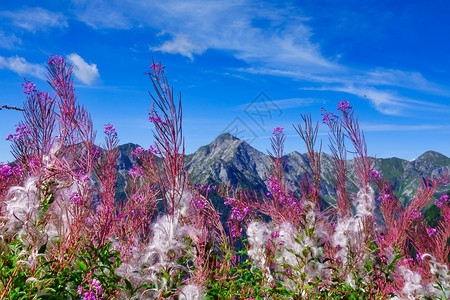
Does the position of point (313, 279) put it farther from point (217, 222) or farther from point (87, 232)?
point (87, 232)

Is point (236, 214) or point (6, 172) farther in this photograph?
point (236, 214)

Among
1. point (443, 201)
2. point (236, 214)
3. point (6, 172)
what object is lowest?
point (236, 214)

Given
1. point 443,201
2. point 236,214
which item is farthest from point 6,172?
point 443,201

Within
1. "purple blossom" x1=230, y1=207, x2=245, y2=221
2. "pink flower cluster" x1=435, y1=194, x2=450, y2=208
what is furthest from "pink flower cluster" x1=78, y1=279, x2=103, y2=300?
"pink flower cluster" x1=435, y1=194, x2=450, y2=208

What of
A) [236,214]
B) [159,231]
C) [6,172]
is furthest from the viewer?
[236,214]

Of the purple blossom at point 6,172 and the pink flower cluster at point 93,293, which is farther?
the purple blossom at point 6,172

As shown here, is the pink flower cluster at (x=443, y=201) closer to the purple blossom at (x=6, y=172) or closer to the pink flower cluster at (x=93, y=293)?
the pink flower cluster at (x=93, y=293)

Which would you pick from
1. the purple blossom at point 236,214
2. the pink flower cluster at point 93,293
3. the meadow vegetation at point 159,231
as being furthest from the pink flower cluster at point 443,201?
the pink flower cluster at point 93,293

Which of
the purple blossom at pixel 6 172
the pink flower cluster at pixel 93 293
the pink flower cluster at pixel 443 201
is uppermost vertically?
the purple blossom at pixel 6 172

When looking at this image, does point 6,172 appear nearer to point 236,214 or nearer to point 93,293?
point 93,293

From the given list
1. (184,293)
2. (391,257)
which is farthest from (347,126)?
(184,293)

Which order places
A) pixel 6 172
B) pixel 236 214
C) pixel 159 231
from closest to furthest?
pixel 159 231 → pixel 6 172 → pixel 236 214

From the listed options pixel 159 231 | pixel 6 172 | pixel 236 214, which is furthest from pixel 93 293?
pixel 6 172

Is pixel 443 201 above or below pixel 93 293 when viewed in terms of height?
above
